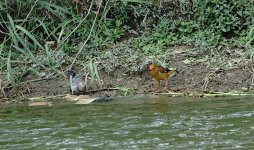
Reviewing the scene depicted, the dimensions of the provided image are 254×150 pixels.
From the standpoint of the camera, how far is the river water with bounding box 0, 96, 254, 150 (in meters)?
5.66

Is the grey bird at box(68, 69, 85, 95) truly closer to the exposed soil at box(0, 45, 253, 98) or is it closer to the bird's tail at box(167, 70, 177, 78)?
the exposed soil at box(0, 45, 253, 98)

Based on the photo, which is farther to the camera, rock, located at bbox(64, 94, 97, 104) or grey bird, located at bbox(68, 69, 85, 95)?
grey bird, located at bbox(68, 69, 85, 95)

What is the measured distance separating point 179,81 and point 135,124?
2239 millimetres

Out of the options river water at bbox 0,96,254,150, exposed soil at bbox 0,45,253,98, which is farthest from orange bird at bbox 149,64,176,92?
river water at bbox 0,96,254,150

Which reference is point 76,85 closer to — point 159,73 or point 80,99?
point 80,99

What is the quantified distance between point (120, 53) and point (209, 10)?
1489 millimetres

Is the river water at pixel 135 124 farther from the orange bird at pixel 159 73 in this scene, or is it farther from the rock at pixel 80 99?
the orange bird at pixel 159 73

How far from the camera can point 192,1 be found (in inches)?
415

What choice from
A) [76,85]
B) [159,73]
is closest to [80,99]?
[76,85]

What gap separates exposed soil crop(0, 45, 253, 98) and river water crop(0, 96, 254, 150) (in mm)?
492

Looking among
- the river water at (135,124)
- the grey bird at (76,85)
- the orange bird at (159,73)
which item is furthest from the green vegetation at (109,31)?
the river water at (135,124)

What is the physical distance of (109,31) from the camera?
1019cm

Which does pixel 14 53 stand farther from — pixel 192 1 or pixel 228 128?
pixel 228 128

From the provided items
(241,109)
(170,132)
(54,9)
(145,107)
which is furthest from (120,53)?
(170,132)
